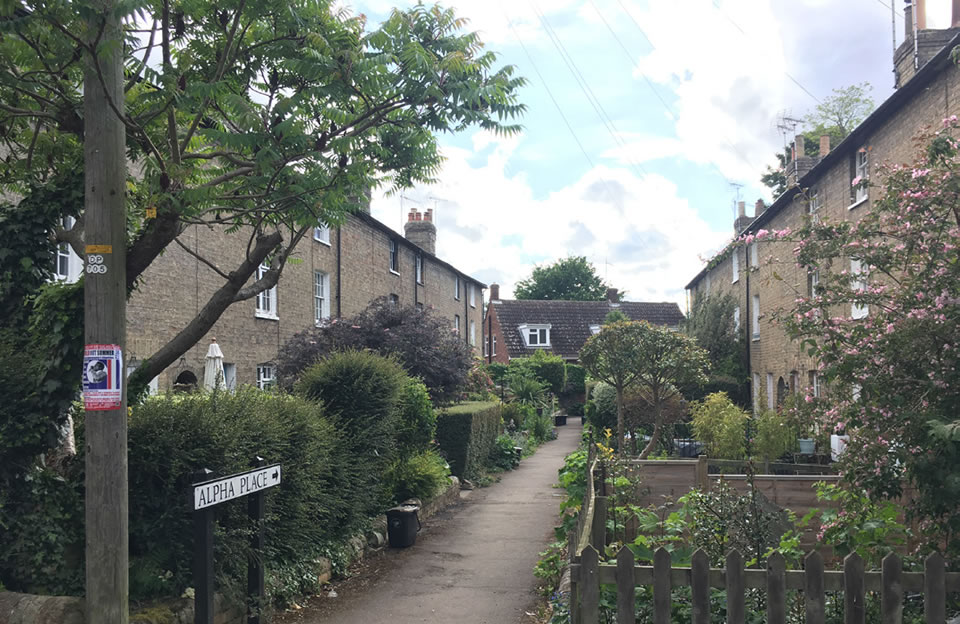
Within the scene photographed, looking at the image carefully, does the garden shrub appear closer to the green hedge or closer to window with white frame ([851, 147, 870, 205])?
the green hedge

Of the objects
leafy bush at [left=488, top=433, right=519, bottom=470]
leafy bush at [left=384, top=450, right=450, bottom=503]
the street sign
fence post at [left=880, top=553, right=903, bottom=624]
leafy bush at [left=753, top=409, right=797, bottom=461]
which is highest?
the street sign

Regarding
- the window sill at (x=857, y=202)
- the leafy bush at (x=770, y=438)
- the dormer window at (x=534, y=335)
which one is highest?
the window sill at (x=857, y=202)

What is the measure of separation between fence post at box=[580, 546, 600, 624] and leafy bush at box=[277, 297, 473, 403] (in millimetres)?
11705

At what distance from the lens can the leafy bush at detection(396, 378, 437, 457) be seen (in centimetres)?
1273

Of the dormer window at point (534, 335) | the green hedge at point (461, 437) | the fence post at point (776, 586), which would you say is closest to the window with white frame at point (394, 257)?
the green hedge at point (461, 437)

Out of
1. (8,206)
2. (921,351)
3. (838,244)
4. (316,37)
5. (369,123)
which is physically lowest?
(921,351)

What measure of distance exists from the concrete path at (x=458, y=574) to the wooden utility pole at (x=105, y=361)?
2.82 metres

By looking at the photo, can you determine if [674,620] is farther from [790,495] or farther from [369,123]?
[369,123]

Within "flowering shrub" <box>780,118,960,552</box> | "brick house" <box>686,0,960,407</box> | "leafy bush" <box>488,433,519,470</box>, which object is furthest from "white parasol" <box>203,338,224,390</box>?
"flowering shrub" <box>780,118,960,552</box>

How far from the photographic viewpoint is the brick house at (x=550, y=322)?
49.1 meters

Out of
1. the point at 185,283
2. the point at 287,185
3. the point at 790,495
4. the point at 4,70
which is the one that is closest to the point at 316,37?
the point at 287,185

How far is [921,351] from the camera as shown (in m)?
5.31

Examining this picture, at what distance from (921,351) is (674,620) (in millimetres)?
2697

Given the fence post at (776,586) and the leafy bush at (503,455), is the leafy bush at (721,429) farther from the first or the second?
the fence post at (776,586)
